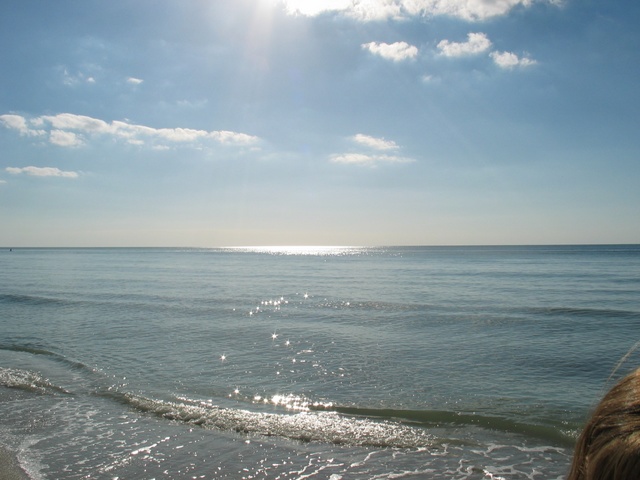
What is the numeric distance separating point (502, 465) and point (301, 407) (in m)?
4.45

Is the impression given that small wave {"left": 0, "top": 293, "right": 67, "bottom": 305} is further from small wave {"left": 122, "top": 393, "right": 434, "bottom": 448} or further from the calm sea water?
small wave {"left": 122, "top": 393, "right": 434, "bottom": 448}

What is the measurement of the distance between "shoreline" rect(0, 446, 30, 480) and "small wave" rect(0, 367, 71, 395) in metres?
3.73

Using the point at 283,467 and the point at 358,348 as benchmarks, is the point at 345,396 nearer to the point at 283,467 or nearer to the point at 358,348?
Result: the point at 283,467

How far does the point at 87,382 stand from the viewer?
40.8 ft

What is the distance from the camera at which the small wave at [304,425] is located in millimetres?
8555

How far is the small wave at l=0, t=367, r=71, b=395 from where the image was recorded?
11703 mm

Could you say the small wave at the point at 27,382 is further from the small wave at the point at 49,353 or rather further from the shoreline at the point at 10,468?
the shoreline at the point at 10,468

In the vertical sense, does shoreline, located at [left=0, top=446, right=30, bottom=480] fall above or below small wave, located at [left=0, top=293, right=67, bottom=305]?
above

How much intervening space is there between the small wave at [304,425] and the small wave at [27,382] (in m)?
2.97

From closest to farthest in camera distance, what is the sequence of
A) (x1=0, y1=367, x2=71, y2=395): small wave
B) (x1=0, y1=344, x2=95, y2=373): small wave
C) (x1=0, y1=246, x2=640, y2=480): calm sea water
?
(x1=0, y1=246, x2=640, y2=480): calm sea water, (x1=0, y1=367, x2=71, y2=395): small wave, (x1=0, y1=344, x2=95, y2=373): small wave

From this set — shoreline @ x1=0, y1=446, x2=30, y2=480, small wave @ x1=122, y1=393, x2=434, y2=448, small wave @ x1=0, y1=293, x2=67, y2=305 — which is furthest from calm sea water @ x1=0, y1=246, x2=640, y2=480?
small wave @ x1=0, y1=293, x2=67, y2=305

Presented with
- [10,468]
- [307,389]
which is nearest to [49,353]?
[10,468]

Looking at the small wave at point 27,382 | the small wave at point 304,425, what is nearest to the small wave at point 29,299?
the small wave at point 27,382

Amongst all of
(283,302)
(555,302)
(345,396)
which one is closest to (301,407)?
(345,396)
